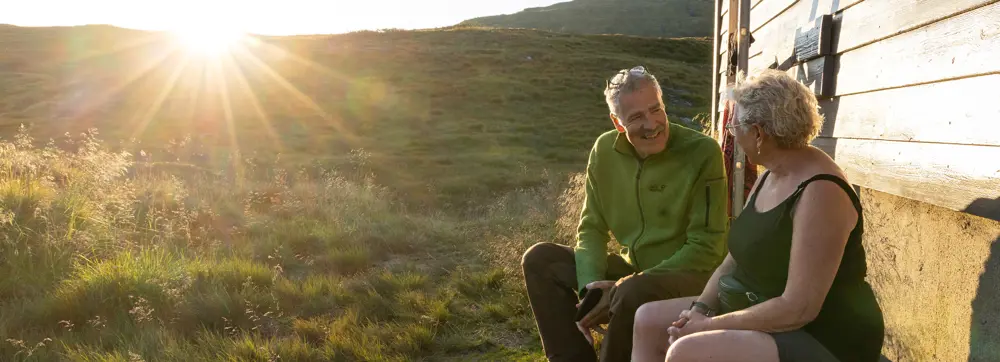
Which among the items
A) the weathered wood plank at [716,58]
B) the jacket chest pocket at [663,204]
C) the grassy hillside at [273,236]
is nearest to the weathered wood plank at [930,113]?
the jacket chest pocket at [663,204]

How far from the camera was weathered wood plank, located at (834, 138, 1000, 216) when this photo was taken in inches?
78.7

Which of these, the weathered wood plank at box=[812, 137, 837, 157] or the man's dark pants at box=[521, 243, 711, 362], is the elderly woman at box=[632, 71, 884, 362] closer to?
the man's dark pants at box=[521, 243, 711, 362]

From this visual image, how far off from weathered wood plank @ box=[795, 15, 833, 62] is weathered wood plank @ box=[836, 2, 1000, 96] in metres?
0.30

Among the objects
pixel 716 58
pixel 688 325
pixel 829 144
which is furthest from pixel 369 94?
pixel 688 325

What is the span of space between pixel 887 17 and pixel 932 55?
1.55 feet

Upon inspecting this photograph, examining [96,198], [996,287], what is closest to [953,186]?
[996,287]

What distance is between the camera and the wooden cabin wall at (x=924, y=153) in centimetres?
204

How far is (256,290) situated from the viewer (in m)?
4.46

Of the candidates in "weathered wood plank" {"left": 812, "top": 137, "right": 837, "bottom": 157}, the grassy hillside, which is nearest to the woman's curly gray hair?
"weathered wood plank" {"left": 812, "top": 137, "right": 837, "bottom": 157}

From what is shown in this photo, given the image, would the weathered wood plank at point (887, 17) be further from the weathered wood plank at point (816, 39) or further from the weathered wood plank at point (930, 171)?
the weathered wood plank at point (930, 171)

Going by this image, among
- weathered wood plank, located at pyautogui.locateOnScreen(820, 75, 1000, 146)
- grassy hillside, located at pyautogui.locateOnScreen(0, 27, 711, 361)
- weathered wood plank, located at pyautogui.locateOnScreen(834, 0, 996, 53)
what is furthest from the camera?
grassy hillside, located at pyautogui.locateOnScreen(0, 27, 711, 361)

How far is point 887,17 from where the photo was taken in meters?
2.75

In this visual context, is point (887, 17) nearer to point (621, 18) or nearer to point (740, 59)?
point (740, 59)

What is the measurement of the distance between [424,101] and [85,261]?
76.1 feet
